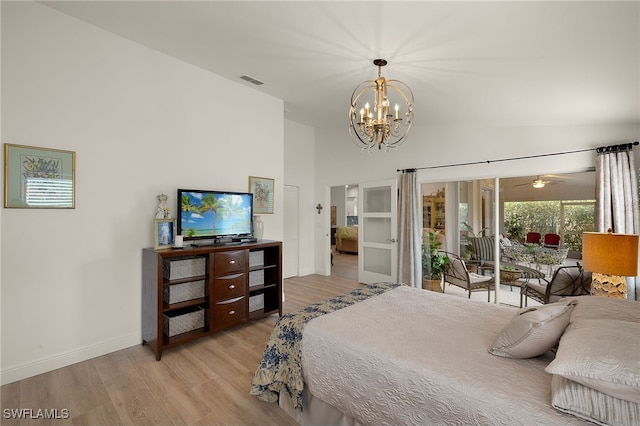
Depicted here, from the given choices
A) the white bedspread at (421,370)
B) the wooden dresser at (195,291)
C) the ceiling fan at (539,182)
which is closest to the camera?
the white bedspread at (421,370)

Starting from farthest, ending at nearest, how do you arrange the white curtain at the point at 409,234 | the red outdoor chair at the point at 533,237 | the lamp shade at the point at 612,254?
the white curtain at the point at 409,234, the red outdoor chair at the point at 533,237, the lamp shade at the point at 612,254

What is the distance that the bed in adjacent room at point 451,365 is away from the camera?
1102 mm

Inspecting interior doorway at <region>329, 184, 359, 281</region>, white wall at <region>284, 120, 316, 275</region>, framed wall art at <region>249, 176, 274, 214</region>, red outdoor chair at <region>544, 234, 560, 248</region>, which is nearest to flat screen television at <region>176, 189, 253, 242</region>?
framed wall art at <region>249, 176, 274, 214</region>

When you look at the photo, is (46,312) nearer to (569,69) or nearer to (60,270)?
(60,270)

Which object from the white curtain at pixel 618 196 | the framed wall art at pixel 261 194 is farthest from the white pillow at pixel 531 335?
the framed wall art at pixel 261 194

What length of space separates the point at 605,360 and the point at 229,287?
9.85 feet

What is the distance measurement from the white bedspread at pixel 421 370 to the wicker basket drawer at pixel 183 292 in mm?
1707

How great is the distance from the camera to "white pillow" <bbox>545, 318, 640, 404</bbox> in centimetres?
104

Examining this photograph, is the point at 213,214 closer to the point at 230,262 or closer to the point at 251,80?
the point at 230,262

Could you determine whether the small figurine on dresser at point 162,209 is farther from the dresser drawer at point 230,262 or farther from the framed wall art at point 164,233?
the dresser drawer at point 230,262

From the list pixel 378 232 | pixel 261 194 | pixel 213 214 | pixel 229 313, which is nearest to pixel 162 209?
pixel 213 214

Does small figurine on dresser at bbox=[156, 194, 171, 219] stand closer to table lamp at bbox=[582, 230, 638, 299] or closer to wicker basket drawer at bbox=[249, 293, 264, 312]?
wicker basket drawer at bbox=[249, 293, 264, 312]

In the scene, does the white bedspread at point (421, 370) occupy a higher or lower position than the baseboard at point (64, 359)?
higher

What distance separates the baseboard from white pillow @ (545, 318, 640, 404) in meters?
3.45
